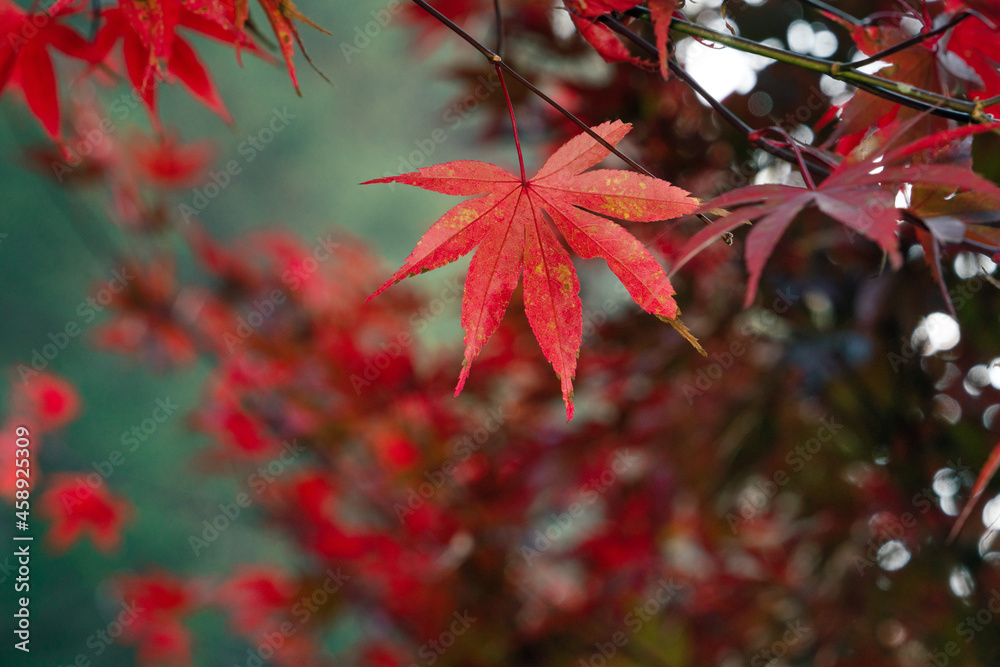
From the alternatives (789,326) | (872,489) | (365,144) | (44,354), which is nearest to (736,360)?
(789,326)

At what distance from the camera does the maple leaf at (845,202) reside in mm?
254

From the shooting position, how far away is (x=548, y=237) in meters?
0.36

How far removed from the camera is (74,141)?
1214mm
